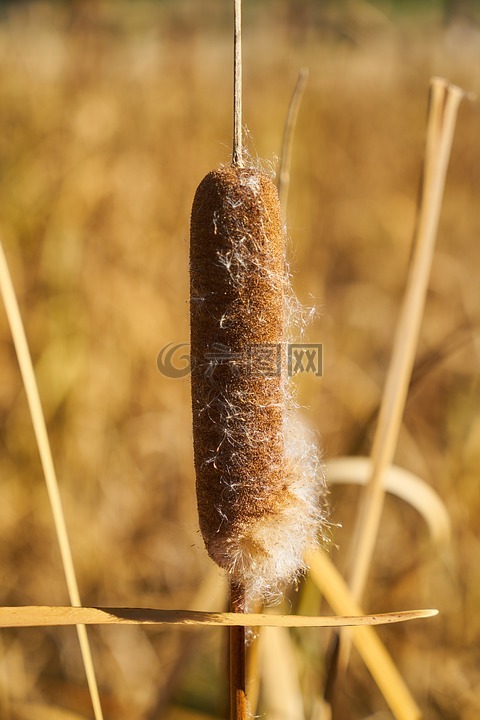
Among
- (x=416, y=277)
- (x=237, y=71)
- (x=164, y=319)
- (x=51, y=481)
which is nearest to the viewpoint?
(x=237, y=71)

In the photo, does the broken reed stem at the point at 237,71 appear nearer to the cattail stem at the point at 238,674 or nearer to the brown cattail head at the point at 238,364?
the brown cattail head at the point at 238,364

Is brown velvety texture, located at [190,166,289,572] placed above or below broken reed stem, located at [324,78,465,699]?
below

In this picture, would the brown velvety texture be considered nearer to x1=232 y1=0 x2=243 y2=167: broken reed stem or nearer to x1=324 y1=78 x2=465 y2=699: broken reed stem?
x1=232 y1=0 x2=243 y2=167: broken reed stem

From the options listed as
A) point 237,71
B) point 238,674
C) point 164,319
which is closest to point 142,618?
point 238,674

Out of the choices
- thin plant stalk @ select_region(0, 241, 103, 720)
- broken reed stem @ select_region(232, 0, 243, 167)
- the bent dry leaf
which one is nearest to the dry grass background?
thin plant stalk @ select_region(0, 241, 103, 720)

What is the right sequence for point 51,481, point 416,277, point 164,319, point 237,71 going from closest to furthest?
point 237,71
point 51,481
point 416,277
point 164,319

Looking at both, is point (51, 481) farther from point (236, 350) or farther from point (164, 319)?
point (164, 319)

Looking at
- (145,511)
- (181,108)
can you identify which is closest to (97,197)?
(181,108)
